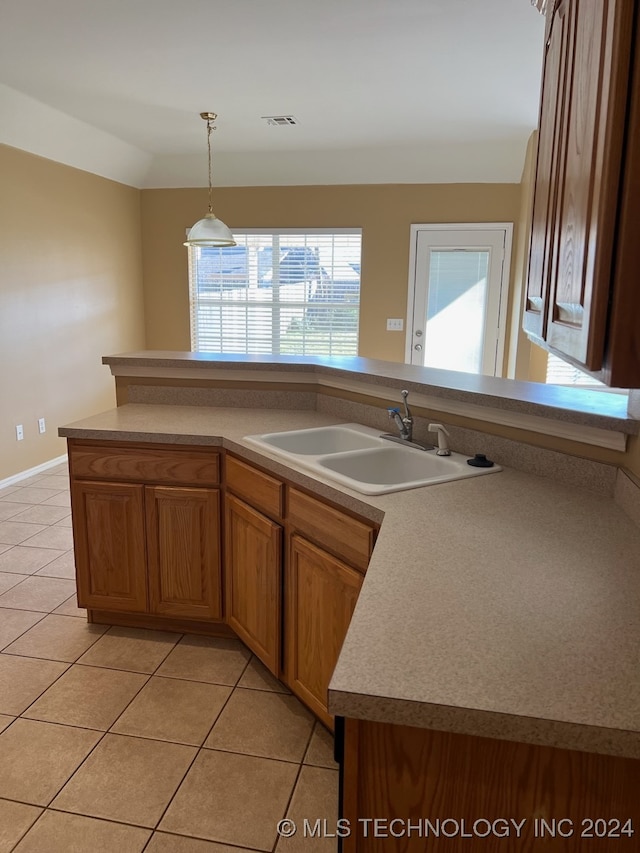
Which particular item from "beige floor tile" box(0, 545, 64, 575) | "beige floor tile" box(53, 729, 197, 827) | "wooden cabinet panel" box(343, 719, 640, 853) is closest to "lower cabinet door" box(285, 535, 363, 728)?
"beige floor tile" box(53, 729, 197, 827)

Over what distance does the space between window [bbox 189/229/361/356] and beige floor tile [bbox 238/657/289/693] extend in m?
4.33

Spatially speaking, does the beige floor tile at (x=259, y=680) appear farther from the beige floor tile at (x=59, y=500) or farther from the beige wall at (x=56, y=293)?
the beige wall at (x=56, y=293)

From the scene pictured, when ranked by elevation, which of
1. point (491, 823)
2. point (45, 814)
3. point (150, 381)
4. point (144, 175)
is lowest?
point (45, 814)

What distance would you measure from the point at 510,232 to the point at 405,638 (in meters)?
5.47

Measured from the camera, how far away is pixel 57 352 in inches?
202

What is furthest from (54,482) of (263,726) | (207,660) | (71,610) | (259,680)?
(263,726)

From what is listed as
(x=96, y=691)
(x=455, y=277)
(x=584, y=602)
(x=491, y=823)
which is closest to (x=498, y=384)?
(x=584, y=602)

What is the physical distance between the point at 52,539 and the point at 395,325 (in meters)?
3.82

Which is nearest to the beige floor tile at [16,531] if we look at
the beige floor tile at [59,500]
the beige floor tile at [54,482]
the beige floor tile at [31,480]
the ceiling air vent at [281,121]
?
the beige floor tile at [59,500]

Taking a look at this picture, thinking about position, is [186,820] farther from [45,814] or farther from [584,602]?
[584,602]

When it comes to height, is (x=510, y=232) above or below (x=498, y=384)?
above

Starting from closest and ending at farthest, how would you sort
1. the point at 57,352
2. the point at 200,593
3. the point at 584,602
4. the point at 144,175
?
1. the point at 584,602
2. the point at 200,593
3. the point at 57,352
4. the point at 144,175

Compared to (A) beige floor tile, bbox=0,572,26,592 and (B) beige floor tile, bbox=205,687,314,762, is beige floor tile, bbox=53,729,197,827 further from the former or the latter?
(A) beige floor tile, bbox=0,572,26,592

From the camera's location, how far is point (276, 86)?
3977 millimetres
